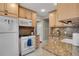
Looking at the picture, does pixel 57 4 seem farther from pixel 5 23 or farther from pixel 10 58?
pixel 10 58

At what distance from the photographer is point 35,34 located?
1634mm

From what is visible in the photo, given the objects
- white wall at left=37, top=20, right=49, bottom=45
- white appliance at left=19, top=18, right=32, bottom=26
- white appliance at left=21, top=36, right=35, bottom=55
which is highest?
white appliance at left=19, top=18, right=32, bottom=26

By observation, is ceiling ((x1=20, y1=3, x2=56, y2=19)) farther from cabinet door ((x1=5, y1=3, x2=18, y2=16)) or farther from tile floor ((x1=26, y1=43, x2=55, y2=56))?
tile floor ((x1=26, y1=43, x2=55, y2=56))

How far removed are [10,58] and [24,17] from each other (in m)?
0.61

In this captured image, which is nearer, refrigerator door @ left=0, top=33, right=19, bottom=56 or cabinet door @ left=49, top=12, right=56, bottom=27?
refrigerator door @ left=0, top=33, right=19, bottom=56

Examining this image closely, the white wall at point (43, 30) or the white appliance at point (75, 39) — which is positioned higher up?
the white wall at point (43, 30)

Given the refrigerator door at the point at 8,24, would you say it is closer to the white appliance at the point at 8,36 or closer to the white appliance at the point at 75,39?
the white appliance at the point at 8,36

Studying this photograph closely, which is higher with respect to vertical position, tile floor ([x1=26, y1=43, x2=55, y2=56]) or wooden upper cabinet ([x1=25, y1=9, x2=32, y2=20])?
wooden upper cabinet ([x1=25, y1=9, x2=32, y2=20])

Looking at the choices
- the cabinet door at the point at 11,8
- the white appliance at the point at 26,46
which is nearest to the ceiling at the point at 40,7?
the cabinet door at the point at 11,8

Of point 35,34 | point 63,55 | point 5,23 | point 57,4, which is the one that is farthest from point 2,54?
point 57,4

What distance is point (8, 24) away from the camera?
1545mm

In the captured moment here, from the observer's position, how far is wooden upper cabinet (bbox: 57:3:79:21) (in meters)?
1.53

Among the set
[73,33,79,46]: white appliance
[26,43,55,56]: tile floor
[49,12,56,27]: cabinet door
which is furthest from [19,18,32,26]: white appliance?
[73,33,79,46]: white appliance

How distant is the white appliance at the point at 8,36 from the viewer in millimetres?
1491
